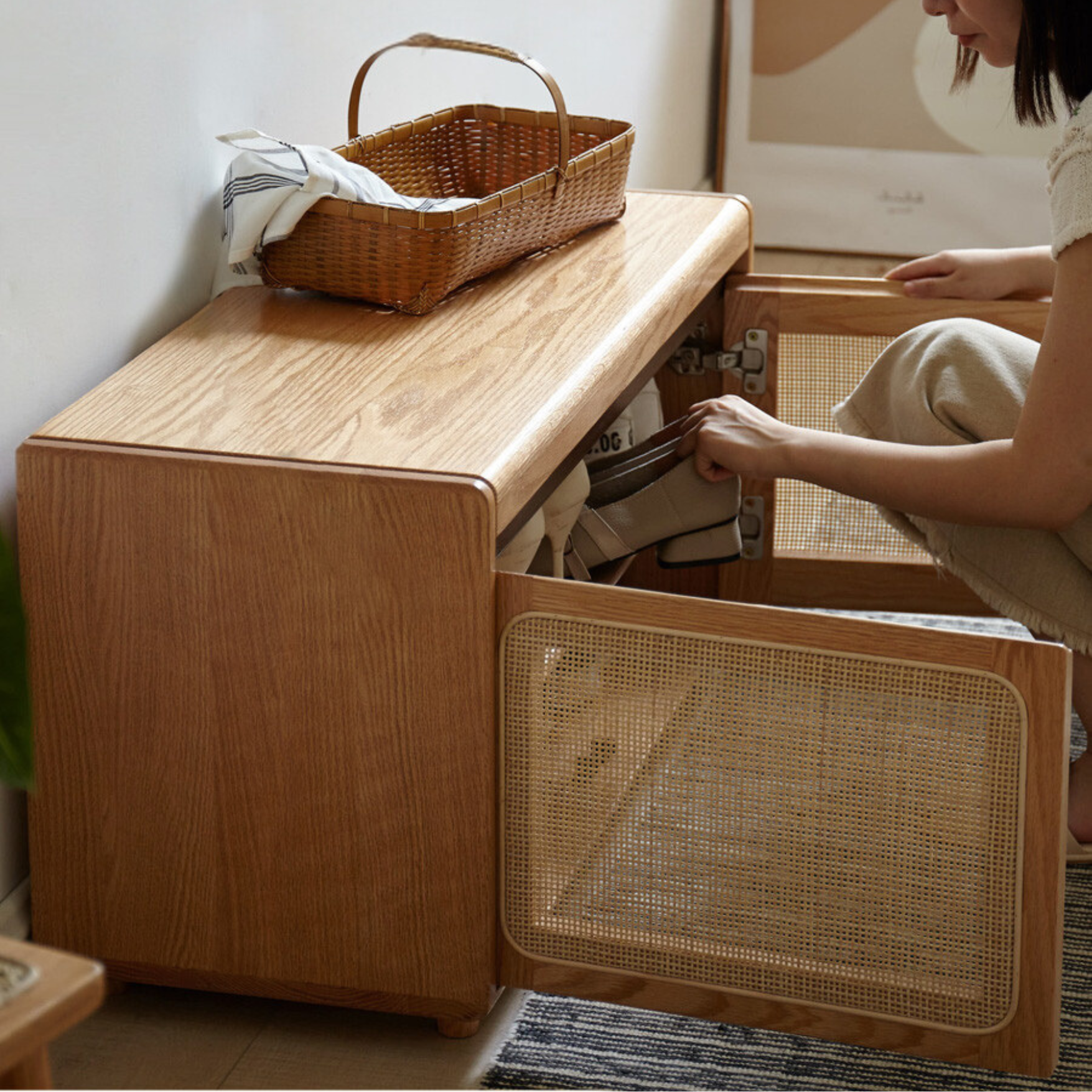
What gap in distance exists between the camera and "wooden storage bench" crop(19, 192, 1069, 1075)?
98 cm

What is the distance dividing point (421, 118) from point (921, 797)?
0.90 meters

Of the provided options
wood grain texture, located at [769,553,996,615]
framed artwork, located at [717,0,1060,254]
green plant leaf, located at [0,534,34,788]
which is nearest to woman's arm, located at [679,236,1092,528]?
wood grain texture, located at [769,553,996,615]

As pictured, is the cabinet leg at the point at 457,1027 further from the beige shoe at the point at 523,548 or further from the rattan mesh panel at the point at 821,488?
the rattan mesh panel at the point at 821,488

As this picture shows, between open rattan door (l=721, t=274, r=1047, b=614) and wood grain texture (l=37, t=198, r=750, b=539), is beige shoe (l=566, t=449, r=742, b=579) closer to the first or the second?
wood grain texture (l=37, t=198, r=750, b=539)

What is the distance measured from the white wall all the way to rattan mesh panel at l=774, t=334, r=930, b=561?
1.72 ft

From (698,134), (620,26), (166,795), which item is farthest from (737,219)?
(698,134)

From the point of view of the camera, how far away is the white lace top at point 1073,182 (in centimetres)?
103

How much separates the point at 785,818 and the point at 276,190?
0.63 m

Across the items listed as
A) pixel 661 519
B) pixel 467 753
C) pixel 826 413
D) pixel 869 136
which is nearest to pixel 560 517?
pixel 661 519

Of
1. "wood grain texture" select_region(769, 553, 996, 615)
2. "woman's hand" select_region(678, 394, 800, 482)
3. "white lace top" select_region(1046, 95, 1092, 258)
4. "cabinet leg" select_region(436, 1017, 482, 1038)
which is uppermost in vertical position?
"white lace top" select_region(1046, 95, 1092, 258)

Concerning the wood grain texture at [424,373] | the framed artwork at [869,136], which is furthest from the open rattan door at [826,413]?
the framed artwork at [869,136]

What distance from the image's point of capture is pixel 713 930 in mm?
1048

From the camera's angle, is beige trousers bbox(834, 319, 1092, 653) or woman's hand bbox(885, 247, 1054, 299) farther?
woman's hand bbox(885, 247, 1054, 299)

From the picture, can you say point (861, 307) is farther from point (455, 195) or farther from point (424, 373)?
point (424, 373)
